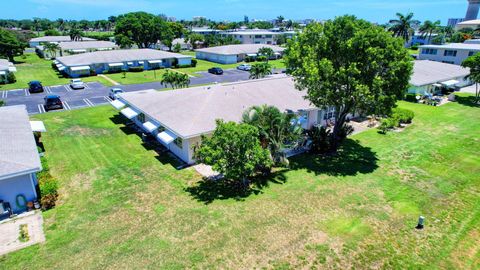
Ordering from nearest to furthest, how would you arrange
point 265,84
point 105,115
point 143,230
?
1. point 143,230
2. point 265,84
3. point 105,115

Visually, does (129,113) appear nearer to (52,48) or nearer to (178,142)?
(178,142)

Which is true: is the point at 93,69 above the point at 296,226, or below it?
above

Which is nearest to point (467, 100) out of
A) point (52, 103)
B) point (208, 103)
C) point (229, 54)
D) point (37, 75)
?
point (208, 103)

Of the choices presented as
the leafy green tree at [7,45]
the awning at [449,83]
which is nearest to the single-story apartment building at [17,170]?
the awning at [449,83]

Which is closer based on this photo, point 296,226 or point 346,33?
point 296,226

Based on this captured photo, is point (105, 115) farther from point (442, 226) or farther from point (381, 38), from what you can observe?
point (442, 226)

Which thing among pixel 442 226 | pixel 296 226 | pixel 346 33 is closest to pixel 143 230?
pixel 296 226

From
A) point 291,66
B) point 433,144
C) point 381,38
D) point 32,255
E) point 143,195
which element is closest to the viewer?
point 32,255
